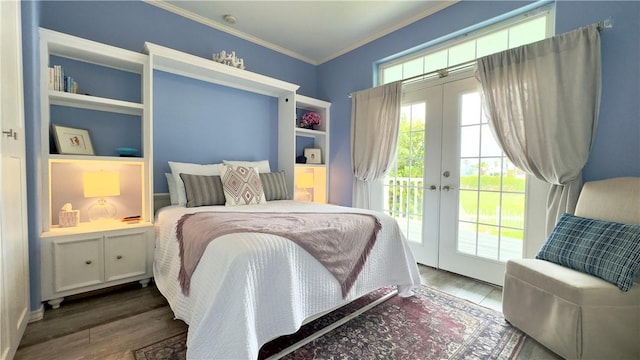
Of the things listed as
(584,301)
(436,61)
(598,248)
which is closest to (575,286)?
(584,301)

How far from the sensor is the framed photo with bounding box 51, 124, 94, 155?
214 centimetres

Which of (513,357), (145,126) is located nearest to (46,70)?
(145,126)

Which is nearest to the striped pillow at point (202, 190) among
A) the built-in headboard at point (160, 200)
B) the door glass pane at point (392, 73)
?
the built-in headboard at point (160, 200)

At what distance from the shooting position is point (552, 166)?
6.59 feet

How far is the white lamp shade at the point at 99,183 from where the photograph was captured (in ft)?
7.01

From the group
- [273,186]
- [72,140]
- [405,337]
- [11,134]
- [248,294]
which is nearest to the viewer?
[248,294]

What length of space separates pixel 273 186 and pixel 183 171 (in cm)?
94

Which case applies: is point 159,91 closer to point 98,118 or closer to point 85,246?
point 98,118

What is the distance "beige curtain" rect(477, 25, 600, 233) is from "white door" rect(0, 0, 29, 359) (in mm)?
3177

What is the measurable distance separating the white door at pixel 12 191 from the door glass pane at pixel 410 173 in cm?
310

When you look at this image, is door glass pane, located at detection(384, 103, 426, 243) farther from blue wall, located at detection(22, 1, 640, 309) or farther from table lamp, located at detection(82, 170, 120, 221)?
table lamp, located at detection(82, 170, 120, 221)

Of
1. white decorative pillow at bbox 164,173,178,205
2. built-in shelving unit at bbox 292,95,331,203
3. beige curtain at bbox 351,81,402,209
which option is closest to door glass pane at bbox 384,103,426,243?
beige curtain at bbox 351,81,402,209

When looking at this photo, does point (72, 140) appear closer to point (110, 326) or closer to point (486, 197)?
point (110, 326)

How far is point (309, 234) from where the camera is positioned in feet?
5.12
